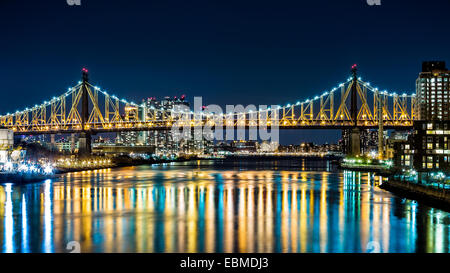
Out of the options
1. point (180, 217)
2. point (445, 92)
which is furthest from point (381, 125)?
point (445, 92)

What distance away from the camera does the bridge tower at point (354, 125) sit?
7125 cm

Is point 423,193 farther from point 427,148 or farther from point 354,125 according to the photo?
point 354,125

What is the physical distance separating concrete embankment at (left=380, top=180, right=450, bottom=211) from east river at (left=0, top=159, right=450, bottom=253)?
2.08 ft

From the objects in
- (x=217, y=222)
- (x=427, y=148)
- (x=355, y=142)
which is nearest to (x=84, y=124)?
(x=355, y=142)

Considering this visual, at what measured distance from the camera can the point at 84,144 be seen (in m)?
73.4

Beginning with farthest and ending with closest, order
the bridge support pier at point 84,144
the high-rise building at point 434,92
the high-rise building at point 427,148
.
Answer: the high-rise building at point 434,92, the bridge support pier at point 84,144, the high-rise building at point 427,148

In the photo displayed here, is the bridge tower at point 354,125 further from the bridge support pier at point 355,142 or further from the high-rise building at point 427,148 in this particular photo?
the high-rise building at point 427,148

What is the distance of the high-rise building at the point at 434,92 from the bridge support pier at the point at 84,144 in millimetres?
97472

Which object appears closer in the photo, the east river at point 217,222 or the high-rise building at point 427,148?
the east river at point 217,222

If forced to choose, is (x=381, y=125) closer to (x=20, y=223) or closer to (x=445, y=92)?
(x=20, y=223)

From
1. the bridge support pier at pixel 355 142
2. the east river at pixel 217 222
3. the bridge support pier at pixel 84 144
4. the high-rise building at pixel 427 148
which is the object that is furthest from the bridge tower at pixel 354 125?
the east river at pixel 217 222

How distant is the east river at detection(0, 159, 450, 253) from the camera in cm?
1548
